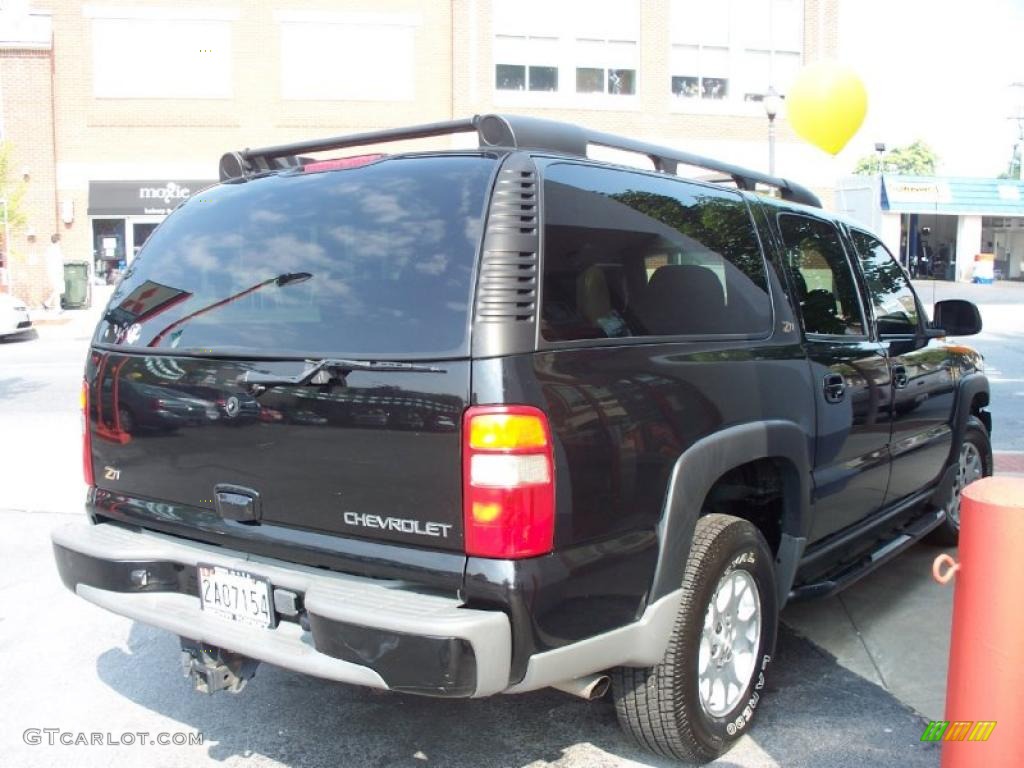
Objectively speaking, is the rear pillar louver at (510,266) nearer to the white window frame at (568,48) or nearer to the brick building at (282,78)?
the brick building at (282,78)

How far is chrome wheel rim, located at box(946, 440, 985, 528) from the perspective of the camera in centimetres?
522

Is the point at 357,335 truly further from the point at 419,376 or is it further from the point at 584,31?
the point at 584,31

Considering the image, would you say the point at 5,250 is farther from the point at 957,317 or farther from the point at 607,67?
the point at 957,317

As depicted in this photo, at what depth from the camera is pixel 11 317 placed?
59.6 ft

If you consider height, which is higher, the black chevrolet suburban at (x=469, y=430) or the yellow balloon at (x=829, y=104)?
the yellow balloon at (x=829, y=104)

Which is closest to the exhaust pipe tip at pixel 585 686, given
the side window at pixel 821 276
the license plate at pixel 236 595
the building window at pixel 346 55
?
the license plate at pixel 236 595

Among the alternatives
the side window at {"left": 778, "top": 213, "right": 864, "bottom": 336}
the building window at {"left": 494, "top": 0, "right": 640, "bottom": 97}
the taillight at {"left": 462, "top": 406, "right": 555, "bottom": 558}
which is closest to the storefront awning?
the building window at {"left": 494, "top": 0, "right": 640, "bottom": 97}

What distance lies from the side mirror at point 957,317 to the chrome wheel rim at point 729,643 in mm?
2404

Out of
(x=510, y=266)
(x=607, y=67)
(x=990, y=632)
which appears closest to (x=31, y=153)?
(x=607, y=67)

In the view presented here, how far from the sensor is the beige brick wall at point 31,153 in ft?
83.4

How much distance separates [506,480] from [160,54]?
27.2 metres

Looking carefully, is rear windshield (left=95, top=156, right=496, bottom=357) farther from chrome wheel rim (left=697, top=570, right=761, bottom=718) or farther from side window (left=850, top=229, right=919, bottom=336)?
side window (left=850, top=229, right=919, bottom=336)

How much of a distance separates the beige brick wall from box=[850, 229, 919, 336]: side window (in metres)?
25.7

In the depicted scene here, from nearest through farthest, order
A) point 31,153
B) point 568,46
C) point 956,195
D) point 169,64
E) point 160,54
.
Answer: point 31,153 < point 160,54 < point 169,64 < point 568,46 < point 956,195
